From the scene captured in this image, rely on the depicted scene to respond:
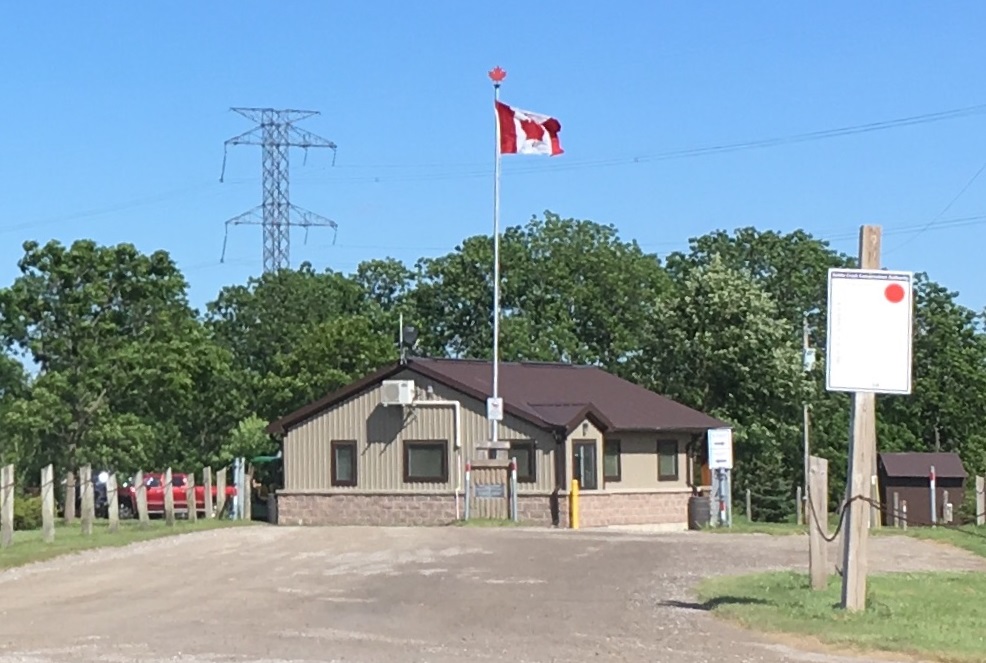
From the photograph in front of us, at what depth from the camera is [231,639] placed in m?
13.5

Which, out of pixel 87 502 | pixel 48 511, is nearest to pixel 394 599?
pixel 48 511

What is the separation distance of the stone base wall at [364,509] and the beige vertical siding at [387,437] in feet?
0.77

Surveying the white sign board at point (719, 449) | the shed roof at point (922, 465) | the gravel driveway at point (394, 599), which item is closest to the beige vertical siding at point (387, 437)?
the white sign board at point (719, 449)

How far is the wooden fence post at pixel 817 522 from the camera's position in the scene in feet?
54.7

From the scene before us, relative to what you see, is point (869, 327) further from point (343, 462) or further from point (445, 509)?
point (343, 462)

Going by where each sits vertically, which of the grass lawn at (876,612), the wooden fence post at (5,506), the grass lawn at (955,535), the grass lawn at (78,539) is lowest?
the grass lawn at (955,535)

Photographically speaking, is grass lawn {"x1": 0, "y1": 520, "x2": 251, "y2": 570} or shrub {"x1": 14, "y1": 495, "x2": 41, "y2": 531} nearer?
grass lawn {"x1": 0, "y1": 520, "x2": 251, "y2": 570}

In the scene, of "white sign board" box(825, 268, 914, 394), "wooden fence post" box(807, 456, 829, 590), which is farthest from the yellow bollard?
"white sign board" box(825, 268, 914, 394)

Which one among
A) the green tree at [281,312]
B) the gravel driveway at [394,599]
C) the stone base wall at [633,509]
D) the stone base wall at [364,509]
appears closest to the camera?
the gravel driveway at [394,599]

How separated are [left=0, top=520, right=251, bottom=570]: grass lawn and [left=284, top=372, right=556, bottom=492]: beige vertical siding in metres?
6.48

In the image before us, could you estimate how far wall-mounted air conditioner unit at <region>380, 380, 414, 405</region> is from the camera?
38531 mm

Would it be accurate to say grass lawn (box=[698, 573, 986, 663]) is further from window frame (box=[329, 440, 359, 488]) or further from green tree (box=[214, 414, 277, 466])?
green tree (box=[214, 414, 277, 466])

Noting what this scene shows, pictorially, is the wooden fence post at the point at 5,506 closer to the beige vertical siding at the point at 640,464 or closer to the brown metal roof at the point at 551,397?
→ the brown metal roof at the point at 551,397

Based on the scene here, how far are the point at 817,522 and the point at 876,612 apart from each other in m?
1.73
